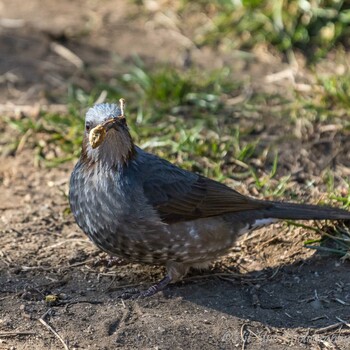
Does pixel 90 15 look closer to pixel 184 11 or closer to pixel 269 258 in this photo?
pixel 184 11

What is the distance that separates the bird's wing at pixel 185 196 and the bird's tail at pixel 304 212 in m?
0.08

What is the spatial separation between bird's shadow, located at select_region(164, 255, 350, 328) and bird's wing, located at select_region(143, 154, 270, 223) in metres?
0.48

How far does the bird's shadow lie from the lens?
5.53 metres

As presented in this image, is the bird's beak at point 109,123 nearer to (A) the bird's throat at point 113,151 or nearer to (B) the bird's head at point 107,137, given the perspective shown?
(B) the bird's head at point 107,137

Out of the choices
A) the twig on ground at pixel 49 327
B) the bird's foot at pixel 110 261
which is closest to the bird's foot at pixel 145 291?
the bird's foot at pixel 110 261

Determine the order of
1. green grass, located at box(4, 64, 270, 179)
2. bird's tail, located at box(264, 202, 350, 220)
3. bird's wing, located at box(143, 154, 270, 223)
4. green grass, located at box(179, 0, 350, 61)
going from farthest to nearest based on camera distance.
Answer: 1. green grass, located at box(179, 0, 350, 61)
2. green grass, located at box(4, 64, 270, 179)
3. bird's tail, located at box(264, 202, 350, 220)
4. bird's wing, located at box(143, 154, 270, 223)

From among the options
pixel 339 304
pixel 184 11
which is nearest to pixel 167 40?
pixel 184 11

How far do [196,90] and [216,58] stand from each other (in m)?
1.00

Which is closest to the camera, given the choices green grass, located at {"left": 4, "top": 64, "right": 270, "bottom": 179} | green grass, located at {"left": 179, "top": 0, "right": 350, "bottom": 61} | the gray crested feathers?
the gray crested feathers

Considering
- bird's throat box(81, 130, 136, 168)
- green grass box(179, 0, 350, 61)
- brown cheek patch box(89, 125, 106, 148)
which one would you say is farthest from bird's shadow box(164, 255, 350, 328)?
green grass box(179, 0, 350, 61)

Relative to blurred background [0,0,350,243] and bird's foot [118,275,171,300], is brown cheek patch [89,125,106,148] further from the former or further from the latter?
blurred background [0,0,350,243]

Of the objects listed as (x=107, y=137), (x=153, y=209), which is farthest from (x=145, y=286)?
(x=107, y=137)

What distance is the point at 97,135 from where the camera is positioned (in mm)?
5516

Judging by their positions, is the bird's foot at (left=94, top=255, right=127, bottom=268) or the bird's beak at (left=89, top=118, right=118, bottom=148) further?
the bird's foot at (left=94, top=255, right=127, bottom=268)
